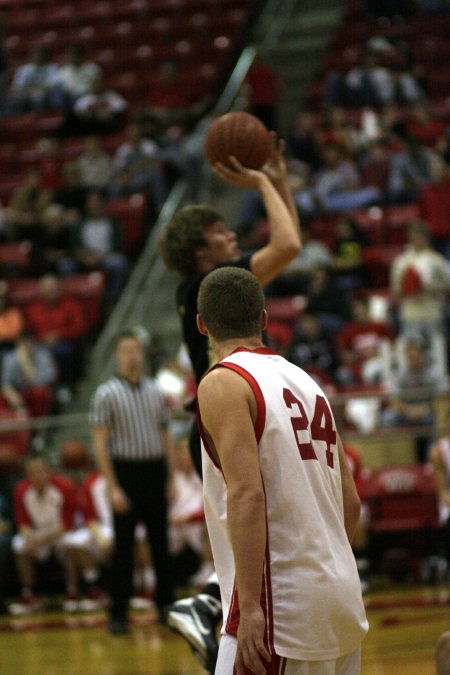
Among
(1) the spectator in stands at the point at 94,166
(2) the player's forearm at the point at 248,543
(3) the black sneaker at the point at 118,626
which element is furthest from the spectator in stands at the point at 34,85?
(2) the player's forearm at the point at 248,543

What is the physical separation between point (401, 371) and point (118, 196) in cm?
527

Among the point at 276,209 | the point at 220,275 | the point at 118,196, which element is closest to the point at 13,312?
the point at 118,196

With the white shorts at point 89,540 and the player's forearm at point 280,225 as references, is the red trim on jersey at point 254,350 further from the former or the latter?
the white shorts at point 89,540

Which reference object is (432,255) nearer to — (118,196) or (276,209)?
(118,196)

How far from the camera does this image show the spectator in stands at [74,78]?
54.3 ft

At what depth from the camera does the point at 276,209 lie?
448 cm

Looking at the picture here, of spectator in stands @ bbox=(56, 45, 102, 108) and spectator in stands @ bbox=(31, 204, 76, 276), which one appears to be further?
spectator in stands @ bbox=(56, 45, 102, 108)

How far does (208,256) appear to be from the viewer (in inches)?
185

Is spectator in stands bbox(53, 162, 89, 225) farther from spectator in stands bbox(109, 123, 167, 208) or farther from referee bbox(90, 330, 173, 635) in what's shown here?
referee bbox(90, 330, 173, 635)

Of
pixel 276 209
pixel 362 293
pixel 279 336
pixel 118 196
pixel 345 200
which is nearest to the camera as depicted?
pixel 276 209

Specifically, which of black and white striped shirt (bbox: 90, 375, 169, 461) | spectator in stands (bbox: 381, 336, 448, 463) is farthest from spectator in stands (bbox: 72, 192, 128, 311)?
black and white striped shirt (bbox: 90, 375, 169, 461)

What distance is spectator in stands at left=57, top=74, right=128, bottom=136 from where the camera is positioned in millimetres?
15945

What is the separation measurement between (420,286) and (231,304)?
8.21 metres

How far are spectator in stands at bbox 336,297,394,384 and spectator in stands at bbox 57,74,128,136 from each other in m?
5.92
